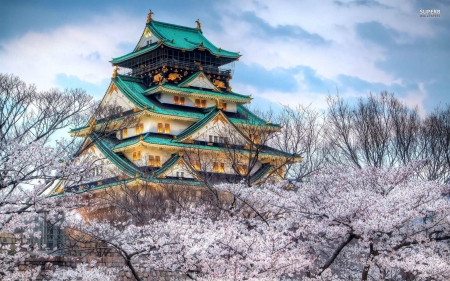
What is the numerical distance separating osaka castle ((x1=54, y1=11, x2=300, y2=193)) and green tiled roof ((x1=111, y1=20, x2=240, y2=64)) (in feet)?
0.26

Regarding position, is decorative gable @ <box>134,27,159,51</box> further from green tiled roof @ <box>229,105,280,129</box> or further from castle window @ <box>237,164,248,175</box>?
castle window @ <box>237,164,248,175</box>

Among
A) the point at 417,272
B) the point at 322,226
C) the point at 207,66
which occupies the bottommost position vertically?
the point at 417,272

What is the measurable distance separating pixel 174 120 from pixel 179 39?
7.71 metres

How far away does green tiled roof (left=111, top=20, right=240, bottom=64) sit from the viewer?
192 ft

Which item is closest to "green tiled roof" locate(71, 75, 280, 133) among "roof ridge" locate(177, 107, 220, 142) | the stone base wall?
"roof ridge" locate(177, 107, 220, 142)

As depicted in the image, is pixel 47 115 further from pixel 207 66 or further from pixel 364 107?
pixel 207 66

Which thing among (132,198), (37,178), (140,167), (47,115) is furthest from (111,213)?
(37,178)

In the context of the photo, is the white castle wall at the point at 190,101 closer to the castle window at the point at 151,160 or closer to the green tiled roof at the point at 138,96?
the green tiled roof at the point at 138,96

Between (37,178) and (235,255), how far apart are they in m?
6.16

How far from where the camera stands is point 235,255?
2239 centimetres

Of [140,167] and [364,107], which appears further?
[140,167]

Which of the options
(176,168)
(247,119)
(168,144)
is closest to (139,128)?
(168,144)

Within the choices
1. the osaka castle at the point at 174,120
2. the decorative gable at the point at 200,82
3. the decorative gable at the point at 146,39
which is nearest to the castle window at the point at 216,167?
the osaka castle at the point at 174,120

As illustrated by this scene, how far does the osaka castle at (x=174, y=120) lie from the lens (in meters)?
50.9
